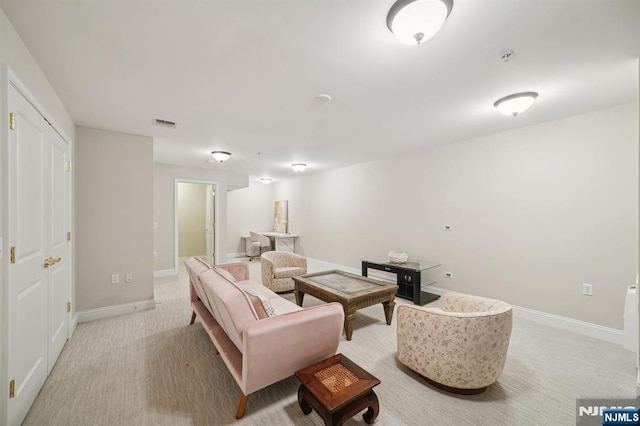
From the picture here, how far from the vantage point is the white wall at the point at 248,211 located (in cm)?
804

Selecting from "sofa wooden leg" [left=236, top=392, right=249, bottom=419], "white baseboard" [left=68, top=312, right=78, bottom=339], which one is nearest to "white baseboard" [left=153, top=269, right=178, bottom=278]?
"white baseboard" [left=68, top=312, right=78, bottom=339]

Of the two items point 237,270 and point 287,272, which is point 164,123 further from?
point 287,272

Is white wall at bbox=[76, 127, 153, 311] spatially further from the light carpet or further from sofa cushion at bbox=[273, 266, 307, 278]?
sofa cushion at bbox=[273, 266, 307, 278]

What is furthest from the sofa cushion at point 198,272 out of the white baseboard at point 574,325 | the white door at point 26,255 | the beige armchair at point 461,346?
the white baseboard at point 574,325

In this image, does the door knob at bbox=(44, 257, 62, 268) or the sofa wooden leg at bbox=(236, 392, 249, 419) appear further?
the door knob at bbox=(44, 257, 62, 268)

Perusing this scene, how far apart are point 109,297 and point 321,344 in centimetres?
326

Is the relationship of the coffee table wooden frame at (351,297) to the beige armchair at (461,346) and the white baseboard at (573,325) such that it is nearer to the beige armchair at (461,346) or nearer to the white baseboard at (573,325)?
the beige armchair at (461,346)

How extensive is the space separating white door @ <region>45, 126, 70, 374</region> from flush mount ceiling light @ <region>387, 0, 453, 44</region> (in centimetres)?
292

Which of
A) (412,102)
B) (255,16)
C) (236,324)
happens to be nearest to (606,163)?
(412,102)

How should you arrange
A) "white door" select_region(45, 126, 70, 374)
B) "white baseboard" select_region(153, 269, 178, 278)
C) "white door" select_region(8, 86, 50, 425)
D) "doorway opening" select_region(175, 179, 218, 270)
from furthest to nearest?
"doorway opening" select_region(175, 179, 218, 270) → "white baseboard" select_region(153, 269, 178, 278) → "white door" select_region(45, 126, 70, 374) → "white door" select_region(8, 86, 50, 425)

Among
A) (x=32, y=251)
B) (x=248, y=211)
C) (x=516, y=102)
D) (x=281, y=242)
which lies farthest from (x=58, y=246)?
(x=248, y=211)

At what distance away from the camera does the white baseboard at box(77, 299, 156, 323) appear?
328 centimetres

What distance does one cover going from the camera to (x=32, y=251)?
1854mm

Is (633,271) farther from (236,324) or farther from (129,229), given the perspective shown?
(129,229)
